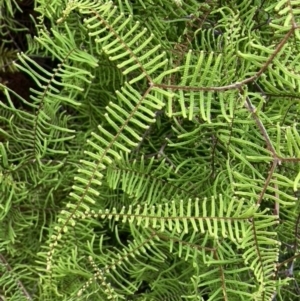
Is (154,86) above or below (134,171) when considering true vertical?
above

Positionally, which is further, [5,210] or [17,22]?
[17,22]

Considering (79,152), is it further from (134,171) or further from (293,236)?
(293,236)

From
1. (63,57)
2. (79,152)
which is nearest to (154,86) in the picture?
(63,57)

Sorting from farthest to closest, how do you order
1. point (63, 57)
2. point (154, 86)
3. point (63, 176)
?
point (63, 176)
point (63, 57)
point (154, 86)

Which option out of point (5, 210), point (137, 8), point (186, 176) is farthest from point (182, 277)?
point (137, 8)

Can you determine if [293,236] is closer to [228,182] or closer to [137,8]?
[228,182]

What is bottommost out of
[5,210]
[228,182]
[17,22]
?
[228,182]

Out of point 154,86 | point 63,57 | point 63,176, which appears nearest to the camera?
point 154,86
